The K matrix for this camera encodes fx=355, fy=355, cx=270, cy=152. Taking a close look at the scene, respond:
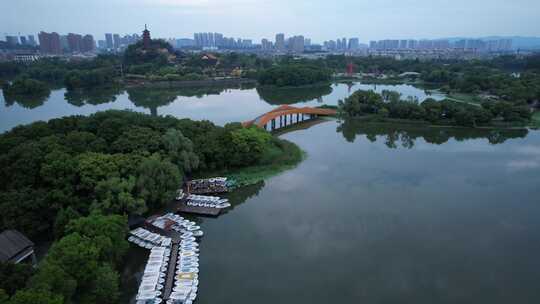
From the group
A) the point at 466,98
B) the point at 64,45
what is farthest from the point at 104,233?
the point at 64,45

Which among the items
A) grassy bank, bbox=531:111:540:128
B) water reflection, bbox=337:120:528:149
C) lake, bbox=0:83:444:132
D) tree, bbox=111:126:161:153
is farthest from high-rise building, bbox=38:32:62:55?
grassy bank, bbox=531:111:540:128

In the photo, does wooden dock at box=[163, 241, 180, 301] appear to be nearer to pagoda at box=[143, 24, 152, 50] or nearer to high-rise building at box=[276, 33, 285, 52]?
pagoda at box=[143, 24, 152, 50]

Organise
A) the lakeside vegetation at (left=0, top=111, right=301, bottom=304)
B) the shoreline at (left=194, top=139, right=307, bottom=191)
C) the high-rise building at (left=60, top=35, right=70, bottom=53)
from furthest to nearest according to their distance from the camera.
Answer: the high-rise building at (left=60, top=35, right=70, bottom=53) < the shoreline at (left=194, top=139, right=307, bottom=191) < the lakeside vegetation at (left=0, top=111, right=301, bottom=304)

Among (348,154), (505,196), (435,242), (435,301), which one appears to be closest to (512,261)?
(435,242)

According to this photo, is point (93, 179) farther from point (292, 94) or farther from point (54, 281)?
point (292, 94)

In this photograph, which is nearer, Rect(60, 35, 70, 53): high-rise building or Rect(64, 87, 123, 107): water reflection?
Rect(64, 87, 123, 107): water reflection

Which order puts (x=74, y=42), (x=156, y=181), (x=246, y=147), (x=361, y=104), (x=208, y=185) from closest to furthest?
1. (x=156, y=181)
2. (x=208, y=185)
3. (x=246, y=147)
4. (x=361, y=104)
5. (x=74, y=42)
